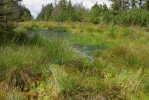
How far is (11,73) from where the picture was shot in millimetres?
2078

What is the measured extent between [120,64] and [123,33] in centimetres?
512

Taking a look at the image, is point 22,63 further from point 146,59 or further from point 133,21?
point 133,21

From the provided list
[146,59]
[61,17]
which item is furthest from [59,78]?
[61,17]

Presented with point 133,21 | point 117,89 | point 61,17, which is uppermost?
point 61,17

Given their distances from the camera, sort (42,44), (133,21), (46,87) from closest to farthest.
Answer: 1. (46,87)
2. (42,44)
3. (133,21)

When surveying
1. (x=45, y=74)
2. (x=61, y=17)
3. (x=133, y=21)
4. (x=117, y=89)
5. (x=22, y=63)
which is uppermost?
(x=61, y=17)

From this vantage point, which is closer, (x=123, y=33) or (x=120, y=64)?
(x=120, y=64)

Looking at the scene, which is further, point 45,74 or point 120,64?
point 120,64

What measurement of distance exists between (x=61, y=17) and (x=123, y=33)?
94.1 feet

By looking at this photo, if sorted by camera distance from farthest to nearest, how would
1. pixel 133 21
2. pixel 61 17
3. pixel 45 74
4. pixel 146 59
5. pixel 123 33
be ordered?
pixel 61 17 < pixel 133 21 < pixel 123 33 < pixel 146 59 < pixel 45 74

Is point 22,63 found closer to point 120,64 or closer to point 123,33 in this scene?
point 120,64

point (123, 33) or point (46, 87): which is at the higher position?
point (123, 33)

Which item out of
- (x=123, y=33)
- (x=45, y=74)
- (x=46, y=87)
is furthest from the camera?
(x=123, y=33)

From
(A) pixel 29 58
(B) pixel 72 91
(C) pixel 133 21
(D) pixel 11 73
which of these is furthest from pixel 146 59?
(C) pixel 133 21
